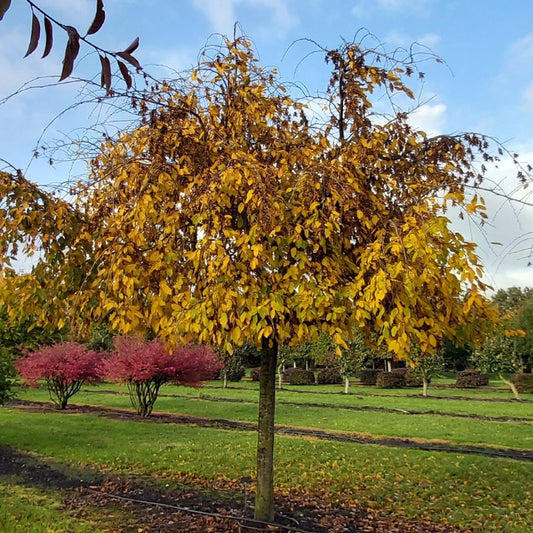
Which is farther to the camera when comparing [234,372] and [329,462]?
[234,372]

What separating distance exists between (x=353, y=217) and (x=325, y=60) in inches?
63.3

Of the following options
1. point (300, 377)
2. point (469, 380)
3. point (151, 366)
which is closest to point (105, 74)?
point (151, 366)

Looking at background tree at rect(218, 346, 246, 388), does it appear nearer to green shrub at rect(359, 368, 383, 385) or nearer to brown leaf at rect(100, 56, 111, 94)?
green shrub at rect(359, 368, 383, 385)

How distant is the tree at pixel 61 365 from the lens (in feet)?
54.9

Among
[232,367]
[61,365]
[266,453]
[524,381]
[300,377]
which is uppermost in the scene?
[61,365]

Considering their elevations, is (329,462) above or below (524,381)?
below

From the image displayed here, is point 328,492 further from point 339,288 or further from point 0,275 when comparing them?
point 0,275

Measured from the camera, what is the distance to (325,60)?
4812 mm

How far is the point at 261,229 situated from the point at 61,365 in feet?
49.1

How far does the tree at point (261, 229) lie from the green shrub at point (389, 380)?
28.1m

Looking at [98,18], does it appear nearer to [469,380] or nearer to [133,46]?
[133,46]

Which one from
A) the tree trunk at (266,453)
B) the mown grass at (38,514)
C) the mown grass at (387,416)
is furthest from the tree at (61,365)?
the tree trunk at (266,453)

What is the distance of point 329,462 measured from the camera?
8.43 meters

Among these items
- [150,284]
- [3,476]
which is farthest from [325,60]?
[3,476]
